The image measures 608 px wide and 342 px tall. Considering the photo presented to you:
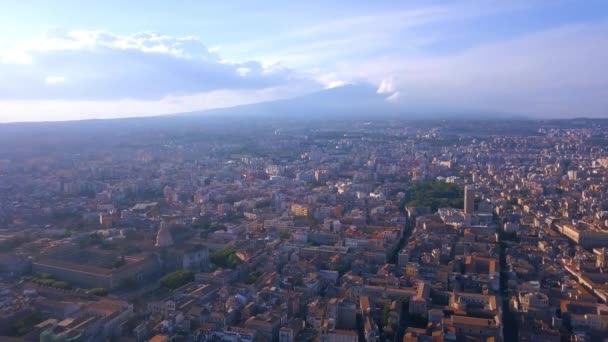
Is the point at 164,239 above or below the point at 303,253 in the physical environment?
above

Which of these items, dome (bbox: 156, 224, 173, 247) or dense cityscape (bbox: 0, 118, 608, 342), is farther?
dome (bbox: 156, 224, 173, 247)

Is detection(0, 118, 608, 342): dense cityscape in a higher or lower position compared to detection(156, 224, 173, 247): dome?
lower

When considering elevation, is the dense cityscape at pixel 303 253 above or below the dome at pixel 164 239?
below

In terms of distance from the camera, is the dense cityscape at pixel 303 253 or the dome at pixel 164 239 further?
the dome at pixel 164 239

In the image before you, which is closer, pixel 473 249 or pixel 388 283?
pixel 388 283

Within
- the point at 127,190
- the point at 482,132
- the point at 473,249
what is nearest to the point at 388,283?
the point at 473,249

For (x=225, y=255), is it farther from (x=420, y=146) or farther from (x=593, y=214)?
(x=420, y=146)

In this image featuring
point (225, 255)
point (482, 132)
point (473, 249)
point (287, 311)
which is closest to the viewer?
point (287, 311)

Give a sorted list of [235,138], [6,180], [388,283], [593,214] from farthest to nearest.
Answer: [235,138] < [6,180] < [593,214] < [388,283]
